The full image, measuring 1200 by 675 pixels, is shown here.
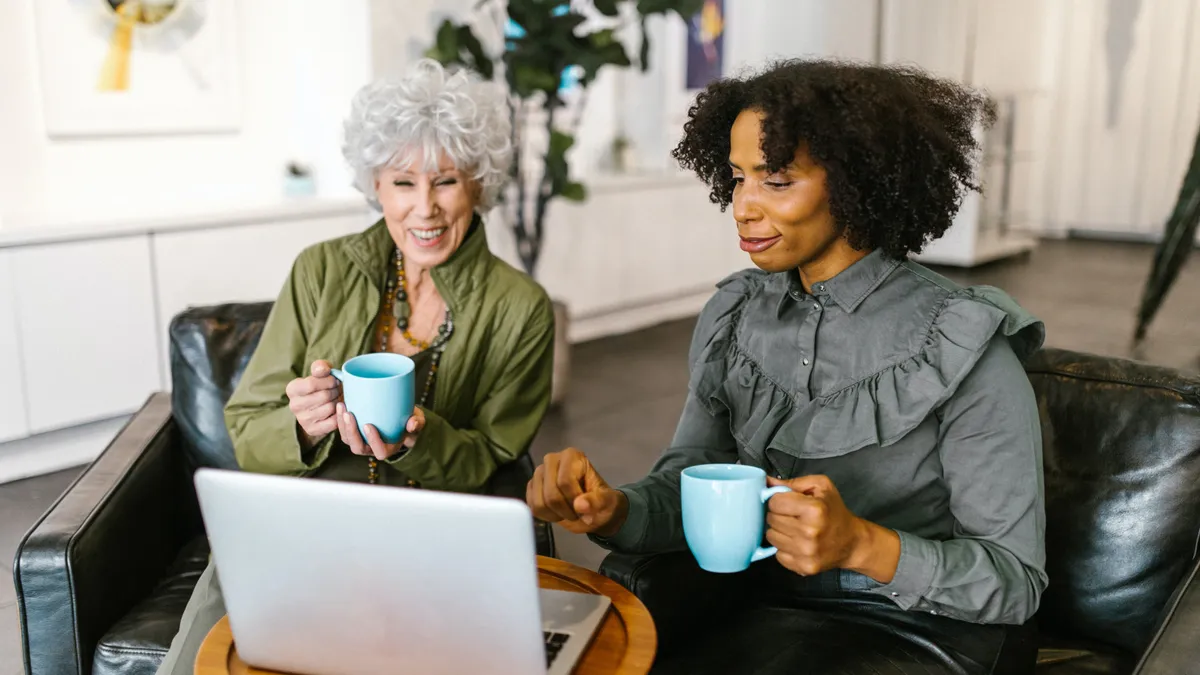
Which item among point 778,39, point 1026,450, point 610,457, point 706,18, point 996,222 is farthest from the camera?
point 996,222

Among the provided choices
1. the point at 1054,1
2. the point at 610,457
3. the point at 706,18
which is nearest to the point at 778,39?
the point at 706,18

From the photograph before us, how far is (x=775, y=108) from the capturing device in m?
1.38

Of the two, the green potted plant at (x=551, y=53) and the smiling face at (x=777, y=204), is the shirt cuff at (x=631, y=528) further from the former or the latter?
the green potted plant at (x=551, y=53)

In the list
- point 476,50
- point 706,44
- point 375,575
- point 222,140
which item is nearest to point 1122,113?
point 706,44

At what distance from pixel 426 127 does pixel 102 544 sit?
0.84 m

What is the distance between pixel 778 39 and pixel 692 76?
0.92 metres

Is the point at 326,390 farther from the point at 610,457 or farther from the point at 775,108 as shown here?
the point at 610,457

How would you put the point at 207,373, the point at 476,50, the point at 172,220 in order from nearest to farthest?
the point at 207,373
the point at 172,220
the point at 476,50

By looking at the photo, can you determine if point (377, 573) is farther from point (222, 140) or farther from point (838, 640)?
point (222, 140)

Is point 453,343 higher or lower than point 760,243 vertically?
lower

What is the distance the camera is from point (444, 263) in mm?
1912

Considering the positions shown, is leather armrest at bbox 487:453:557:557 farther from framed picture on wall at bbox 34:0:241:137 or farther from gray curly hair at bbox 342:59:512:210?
framed picture on wall at bbox 34:0:241:137

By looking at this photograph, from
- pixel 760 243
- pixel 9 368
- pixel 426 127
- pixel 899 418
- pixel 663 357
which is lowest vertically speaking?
pixel 663 357

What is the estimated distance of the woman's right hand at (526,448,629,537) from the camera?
1.34m
